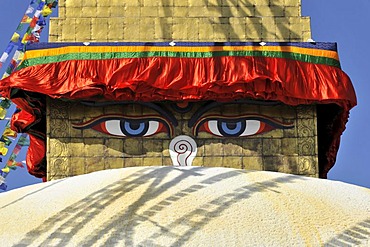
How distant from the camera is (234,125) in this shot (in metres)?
12.8

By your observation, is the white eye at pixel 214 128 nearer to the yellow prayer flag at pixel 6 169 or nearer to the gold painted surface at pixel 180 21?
the gold painted surface at pixel 180 21

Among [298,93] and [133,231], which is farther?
[298,93]

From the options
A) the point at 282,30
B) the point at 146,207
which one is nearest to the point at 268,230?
the point at 146,207

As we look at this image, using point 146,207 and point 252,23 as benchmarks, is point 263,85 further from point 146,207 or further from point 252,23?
point 146,207

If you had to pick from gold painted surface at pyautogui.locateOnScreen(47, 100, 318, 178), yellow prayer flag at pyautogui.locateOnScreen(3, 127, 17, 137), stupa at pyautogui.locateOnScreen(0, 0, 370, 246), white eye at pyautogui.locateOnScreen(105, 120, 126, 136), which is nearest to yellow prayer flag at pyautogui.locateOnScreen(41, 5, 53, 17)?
stupa at pyautogui.locateOnScreen(0, 0, 370, 246)

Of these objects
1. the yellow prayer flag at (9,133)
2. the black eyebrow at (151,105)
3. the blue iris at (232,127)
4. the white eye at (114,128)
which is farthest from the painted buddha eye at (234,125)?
the yellow prayer flag at (9,133)

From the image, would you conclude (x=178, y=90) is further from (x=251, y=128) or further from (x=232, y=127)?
(x=251, y=128)

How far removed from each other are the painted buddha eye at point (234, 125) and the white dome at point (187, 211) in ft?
12.2

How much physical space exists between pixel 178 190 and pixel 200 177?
42 cm

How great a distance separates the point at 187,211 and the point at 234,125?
194 inches

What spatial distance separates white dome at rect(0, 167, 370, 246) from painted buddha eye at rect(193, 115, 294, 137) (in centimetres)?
373

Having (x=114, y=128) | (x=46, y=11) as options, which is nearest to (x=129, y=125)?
(x=114, y=128)

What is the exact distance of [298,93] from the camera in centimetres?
1242

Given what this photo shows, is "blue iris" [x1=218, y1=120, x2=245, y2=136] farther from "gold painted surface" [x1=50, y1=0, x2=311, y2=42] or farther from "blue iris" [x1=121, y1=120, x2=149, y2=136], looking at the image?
"gold painted surface" [x1=50, y1=0, x2=311, y2=42]
